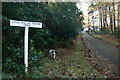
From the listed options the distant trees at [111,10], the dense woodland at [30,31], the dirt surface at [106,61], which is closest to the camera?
the dense woodland at [30,31]

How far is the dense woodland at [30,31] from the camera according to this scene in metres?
4.13

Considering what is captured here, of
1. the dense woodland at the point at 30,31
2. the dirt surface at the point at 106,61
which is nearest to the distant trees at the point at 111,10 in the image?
the dirt surface at the point at 106,61

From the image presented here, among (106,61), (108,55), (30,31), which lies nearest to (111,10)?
(108,55)

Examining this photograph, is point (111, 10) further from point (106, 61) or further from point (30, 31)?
point (30, 31)

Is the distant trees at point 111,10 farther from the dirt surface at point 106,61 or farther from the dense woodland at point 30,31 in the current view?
the dense woodland at point 30,31

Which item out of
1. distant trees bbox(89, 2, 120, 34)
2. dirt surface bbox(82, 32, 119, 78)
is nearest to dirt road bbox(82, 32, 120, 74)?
dirt surface bbox(82, 32, 119, 78)

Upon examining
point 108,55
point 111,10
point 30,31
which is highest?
point 111,10

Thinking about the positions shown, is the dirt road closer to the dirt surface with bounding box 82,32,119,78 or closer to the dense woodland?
the dirt surface with bounding box 82,32,119,78

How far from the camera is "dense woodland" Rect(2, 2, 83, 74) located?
4.13m

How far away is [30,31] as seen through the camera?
5.81m

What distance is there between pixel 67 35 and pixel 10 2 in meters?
5.48

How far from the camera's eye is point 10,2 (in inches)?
210

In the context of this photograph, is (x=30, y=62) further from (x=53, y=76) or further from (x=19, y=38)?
(x=19, y=38)

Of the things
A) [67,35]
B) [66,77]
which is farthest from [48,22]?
[66,77]
